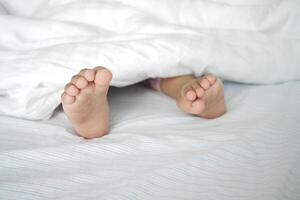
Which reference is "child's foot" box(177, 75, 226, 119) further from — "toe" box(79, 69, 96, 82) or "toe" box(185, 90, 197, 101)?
"toe" box(79, 69, 96, 82)

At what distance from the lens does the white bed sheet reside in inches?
19.4

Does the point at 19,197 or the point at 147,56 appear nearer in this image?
the point at 19,197

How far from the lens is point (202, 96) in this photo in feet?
2.26

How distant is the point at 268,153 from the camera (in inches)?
23.1

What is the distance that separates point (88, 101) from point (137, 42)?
0.65 feet

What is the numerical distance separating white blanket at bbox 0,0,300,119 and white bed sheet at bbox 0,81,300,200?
0.29 ft

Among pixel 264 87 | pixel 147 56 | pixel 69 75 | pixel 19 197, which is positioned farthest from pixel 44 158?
pixel 264 87

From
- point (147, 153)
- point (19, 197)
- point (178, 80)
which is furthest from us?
point (178, 80)

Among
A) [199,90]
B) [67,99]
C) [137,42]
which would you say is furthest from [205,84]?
[67,99]

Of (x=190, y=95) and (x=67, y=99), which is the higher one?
(x=190, y=95)

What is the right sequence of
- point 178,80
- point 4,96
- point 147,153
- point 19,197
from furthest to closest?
1. point 178,80
2. point 4,96
3. point 147,153
4. point 19,197

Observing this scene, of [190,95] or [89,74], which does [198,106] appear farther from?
[89,74]

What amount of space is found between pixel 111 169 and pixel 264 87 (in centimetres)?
49

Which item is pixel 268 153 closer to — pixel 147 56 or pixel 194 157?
pixel 194 157
